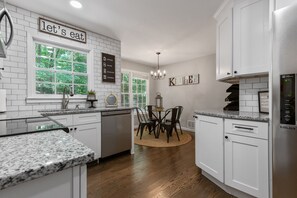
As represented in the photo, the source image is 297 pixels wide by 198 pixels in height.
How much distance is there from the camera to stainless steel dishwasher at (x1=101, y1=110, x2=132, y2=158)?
267 centimetres

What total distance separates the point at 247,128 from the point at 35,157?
5.78 feet

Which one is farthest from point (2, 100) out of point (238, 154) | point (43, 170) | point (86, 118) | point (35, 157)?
point (238, 154)

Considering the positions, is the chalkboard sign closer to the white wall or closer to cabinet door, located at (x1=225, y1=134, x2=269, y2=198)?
cabinet door, located at (x1=225, y1=134, x2=269, y2=198)

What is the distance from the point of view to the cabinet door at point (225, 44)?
6.81 feet

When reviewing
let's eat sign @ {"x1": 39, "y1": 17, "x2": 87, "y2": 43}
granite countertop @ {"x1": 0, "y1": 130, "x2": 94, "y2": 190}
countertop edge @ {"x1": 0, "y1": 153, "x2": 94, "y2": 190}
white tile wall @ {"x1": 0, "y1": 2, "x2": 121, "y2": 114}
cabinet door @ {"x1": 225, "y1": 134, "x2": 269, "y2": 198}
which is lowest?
cabinet door @ {"x1": 225, "y1": 134, "x2": 269, "y2": 198}

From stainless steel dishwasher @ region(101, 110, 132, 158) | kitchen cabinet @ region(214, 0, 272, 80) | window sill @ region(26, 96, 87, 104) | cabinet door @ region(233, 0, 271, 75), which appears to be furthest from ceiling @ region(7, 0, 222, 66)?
stainless steel dishwasher @ region(101, 110, 132, 158)

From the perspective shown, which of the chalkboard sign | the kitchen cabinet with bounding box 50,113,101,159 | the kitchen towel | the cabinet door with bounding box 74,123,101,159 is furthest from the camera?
the chalkboard sign

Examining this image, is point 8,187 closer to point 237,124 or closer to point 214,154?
point 237,124

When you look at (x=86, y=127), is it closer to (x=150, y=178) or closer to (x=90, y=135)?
(x=90, y=135)

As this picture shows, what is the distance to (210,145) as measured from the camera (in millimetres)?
1983

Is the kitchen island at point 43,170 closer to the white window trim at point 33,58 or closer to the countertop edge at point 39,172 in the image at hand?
the countertop edge at point 39,172

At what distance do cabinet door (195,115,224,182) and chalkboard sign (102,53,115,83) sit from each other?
2.03 m

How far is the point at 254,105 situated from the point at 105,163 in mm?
2440

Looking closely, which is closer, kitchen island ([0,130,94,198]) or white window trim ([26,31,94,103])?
kitchen island ([0,130,94,198])
